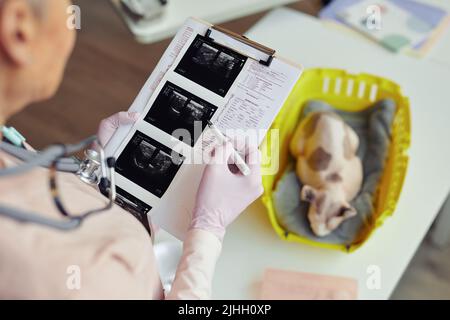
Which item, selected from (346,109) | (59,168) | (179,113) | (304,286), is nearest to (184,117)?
(179,113)

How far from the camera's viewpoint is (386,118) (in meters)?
1.23

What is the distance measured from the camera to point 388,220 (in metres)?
1.12

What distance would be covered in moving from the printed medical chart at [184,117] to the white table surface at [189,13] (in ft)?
1.15

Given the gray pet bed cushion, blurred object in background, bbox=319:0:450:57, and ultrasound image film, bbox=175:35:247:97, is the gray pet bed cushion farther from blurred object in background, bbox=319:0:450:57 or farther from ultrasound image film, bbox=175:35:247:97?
ultrasound image film, bbox=175:35:247:97

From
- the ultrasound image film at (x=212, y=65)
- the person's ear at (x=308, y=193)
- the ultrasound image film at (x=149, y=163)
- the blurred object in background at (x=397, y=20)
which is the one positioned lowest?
the ultrasound image film at (x=149, y=163)

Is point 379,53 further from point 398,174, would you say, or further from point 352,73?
point 398,174

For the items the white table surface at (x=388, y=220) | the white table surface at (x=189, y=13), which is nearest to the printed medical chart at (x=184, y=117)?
the white table surface at (x=388, y=220)

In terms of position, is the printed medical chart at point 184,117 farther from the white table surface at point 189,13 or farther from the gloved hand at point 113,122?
the white table surface at point 189,13

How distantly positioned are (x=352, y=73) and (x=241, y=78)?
1.49 feet

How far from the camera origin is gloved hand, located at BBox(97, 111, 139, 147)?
94 centimetres

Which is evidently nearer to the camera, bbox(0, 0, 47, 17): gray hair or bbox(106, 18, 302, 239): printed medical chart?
bbox(0, 0, 47, 17): gray hair

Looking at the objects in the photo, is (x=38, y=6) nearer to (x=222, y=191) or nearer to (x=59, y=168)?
(x=59, y=168)

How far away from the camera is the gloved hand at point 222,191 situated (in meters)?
0.88

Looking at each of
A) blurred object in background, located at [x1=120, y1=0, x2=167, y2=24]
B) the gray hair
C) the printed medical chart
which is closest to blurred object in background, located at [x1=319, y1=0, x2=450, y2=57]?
blurred object in background, located at [x1=120, y1=0, x2=167, y2=24]
